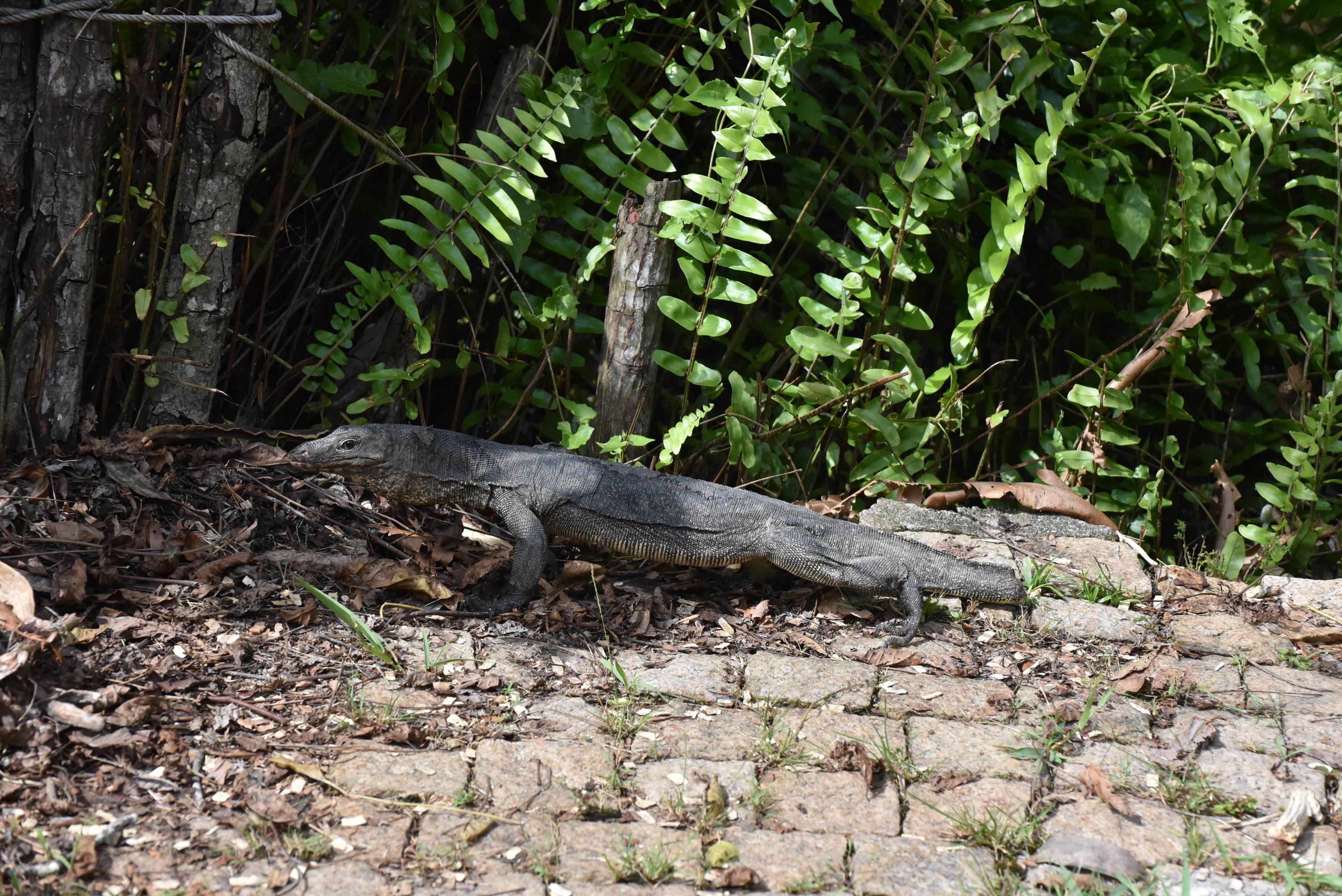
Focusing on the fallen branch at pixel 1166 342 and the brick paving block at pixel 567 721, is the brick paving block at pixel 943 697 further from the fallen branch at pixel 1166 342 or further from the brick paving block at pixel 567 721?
the fallen branch at pixel 1166 342

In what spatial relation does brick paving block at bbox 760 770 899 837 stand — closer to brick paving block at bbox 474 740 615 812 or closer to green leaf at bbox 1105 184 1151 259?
brick paving block at bbox 474 740 615 812

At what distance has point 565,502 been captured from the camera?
5.48 m

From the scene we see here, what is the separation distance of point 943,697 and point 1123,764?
2.49 ft

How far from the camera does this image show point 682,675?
469 centimetres

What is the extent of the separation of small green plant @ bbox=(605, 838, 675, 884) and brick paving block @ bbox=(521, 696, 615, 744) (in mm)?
712

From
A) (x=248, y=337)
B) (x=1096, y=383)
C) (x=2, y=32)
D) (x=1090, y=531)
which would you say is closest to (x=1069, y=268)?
(x=1096, y=383)

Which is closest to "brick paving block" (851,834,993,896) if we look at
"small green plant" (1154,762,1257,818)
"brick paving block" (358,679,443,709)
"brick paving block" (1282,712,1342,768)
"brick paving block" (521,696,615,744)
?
"small green plant" (1154,762,1257,818)

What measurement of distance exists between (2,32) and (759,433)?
4.06m

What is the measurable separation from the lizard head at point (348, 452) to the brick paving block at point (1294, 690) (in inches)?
155

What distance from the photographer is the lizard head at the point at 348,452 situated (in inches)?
210

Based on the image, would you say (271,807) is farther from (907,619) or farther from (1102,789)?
(907,619)

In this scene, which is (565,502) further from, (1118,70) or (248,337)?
(1118,70)

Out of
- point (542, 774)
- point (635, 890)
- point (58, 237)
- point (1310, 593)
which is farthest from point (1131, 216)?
point (58, 237)

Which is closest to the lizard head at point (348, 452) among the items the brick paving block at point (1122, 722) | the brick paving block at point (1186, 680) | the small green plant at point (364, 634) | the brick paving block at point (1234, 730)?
the small green plant at point (364, 634)
